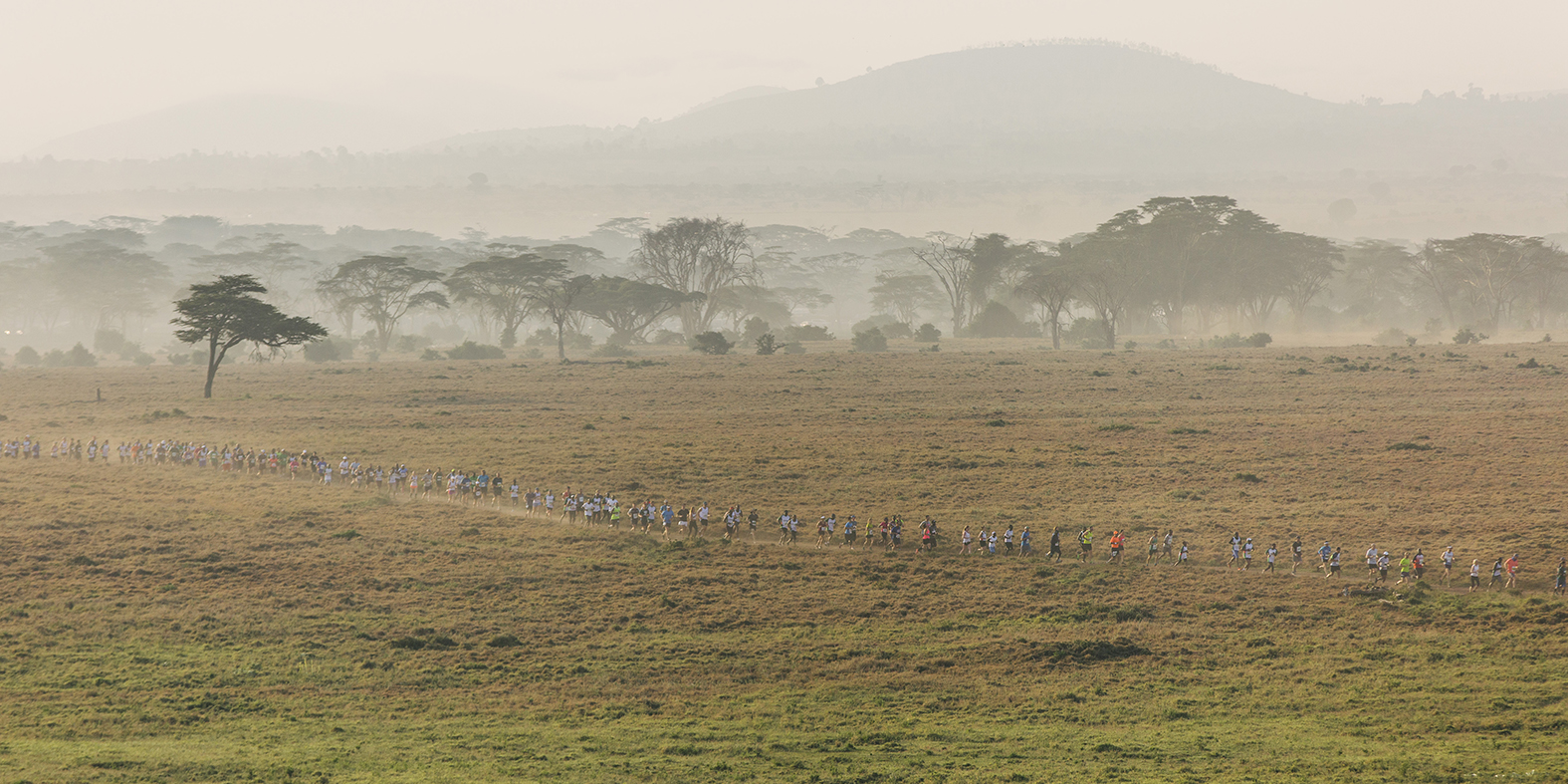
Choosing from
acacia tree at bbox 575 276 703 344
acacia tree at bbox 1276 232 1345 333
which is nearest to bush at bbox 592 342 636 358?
acacia tree at bbox 575 276 703 344

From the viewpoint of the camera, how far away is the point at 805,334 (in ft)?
378

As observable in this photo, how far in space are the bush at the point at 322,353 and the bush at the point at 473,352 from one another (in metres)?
10.6

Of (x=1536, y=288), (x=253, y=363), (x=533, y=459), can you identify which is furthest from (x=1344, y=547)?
(x=1536, y=288)

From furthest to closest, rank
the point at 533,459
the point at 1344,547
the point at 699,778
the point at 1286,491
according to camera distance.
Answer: the point at 533,459, the point at 1286,491, the point at 1344,547, the point at 699,778

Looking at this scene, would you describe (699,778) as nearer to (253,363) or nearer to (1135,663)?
(1135,663)

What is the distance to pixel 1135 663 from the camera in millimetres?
21969

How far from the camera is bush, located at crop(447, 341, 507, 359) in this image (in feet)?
324

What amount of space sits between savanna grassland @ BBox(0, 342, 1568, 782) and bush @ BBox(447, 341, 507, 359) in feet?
154

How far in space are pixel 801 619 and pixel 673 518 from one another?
34.8 ft

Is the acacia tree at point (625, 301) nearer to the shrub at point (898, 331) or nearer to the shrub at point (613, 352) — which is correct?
the shrub at point (613, 352)

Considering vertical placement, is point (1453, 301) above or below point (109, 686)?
above

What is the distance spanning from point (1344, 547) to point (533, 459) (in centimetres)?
2997

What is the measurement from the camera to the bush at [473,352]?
324 feet

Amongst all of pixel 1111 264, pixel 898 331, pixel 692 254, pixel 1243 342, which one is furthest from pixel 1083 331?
pixel 692 254
